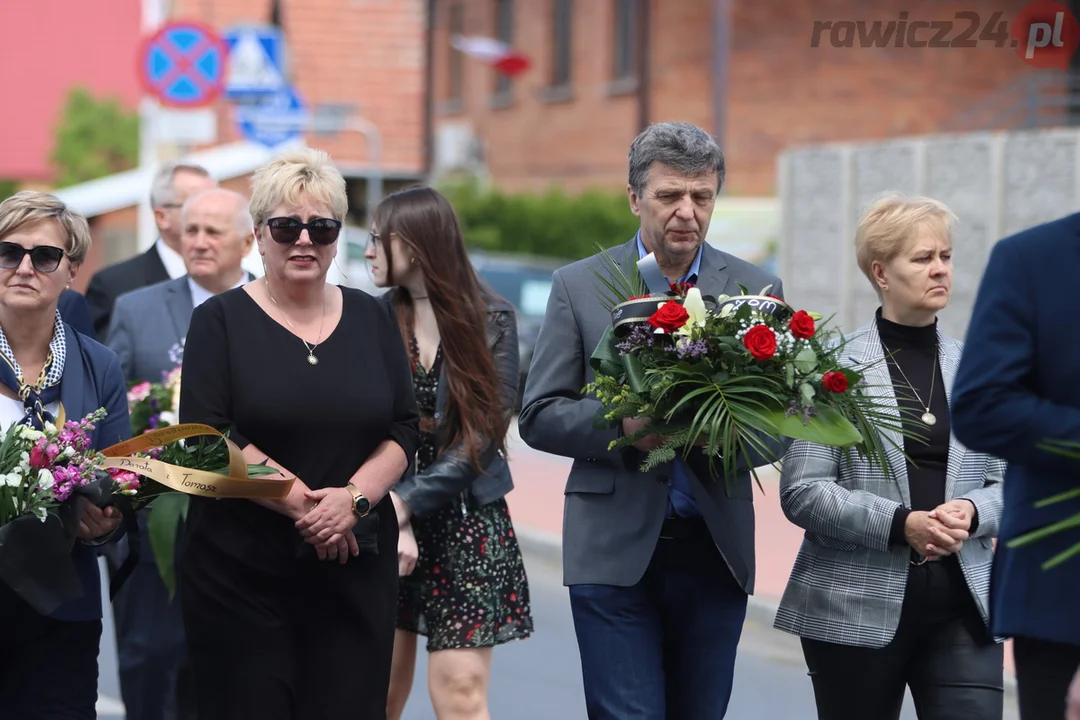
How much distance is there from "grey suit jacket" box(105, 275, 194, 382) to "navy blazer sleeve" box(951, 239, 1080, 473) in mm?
Result: 3646

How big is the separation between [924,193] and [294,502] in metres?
9.61

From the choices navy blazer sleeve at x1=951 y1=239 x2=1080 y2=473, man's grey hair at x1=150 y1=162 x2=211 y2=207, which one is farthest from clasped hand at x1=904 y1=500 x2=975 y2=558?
man's grey hair at x1=150 y1=162 x2=211 y2=207

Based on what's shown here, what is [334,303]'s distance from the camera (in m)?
4.66

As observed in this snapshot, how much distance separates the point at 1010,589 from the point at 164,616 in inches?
142

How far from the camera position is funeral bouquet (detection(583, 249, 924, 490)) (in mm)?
4090

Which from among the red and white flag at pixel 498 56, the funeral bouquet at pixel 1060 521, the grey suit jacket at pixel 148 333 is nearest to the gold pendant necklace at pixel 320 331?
the grey suit jacket at pixel 148 333

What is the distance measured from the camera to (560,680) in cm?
816

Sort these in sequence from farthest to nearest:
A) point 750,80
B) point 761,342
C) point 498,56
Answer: point 498,56 < point 750,80 < point 761,342

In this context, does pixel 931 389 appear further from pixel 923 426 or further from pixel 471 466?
pixel 471 466

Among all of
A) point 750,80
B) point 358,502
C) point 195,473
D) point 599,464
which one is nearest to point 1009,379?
point 599,464

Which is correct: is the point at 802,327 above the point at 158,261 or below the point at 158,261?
above

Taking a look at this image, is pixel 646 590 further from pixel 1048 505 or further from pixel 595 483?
pixel 1048 505

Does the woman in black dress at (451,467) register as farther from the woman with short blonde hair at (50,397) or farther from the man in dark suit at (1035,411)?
the man in dark suit at (1035,411)

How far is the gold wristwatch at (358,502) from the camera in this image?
442 centimetres
